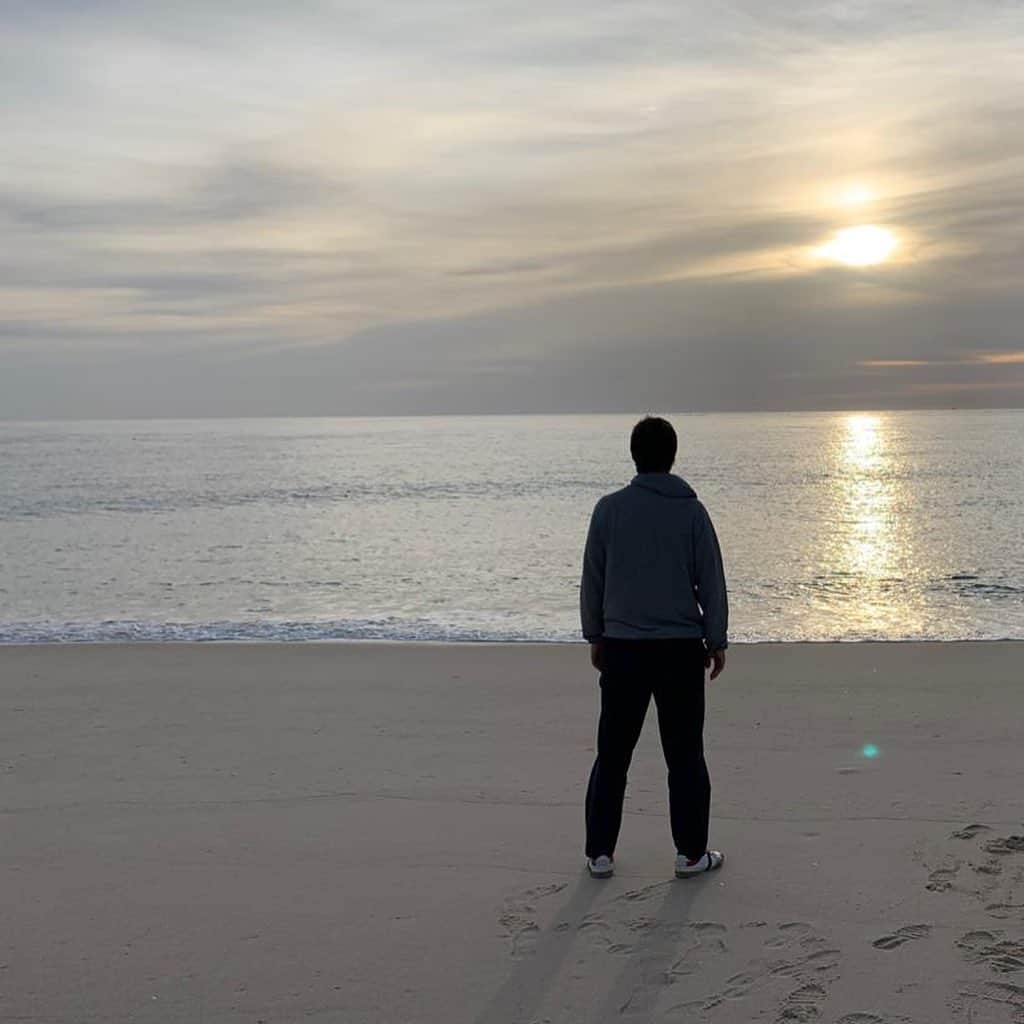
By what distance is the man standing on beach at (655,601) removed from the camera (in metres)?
4.49

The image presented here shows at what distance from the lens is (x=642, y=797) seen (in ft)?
19.4

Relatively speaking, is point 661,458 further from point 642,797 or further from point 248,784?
point 248,784

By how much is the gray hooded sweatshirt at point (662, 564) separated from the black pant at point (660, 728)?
3.3 inches

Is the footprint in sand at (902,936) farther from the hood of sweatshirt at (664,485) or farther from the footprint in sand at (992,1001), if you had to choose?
the hood of sweatshirt at (664,485)

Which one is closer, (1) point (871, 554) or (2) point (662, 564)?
(2) point (662, 564)

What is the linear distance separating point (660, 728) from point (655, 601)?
0.55 metres

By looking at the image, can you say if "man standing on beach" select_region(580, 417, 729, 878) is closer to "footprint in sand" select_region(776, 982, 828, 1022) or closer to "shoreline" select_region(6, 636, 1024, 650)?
"footprint in sand" select_region(776, 982, 828, 1022)

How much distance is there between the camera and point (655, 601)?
4.49 meters

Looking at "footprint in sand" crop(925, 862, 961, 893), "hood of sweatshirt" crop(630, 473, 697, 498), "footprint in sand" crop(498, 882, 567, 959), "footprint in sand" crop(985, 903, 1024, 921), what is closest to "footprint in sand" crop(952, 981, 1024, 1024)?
"footprint in sand" crop(985, 903, 1024, 921)

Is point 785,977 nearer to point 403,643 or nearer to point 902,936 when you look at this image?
point 902,936

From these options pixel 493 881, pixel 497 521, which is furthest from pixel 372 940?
pixel 497 521

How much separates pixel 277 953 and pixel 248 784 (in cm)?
224

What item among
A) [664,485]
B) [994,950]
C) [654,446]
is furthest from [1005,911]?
[654,446]

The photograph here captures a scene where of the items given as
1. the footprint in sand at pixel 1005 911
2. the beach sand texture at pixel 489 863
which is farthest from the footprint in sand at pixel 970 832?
the footprint in sand at pixel 1005 911
